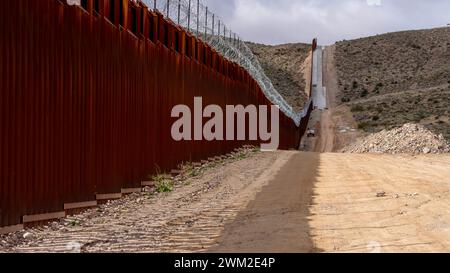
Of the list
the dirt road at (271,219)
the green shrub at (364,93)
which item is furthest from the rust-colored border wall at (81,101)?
the green shrub at (364,93)

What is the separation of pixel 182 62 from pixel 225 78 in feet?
24.7

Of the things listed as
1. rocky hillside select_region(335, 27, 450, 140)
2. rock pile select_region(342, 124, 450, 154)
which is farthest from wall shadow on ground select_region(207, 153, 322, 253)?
rocky hillside select_region(335, 27, 450, 140)

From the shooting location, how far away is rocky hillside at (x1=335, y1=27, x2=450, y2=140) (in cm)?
6531

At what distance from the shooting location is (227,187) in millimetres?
16422

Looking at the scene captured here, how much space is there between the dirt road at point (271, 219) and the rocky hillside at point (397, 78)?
37722 mm

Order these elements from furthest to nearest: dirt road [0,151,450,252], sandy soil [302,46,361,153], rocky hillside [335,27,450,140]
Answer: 1. rocky hillside [335,27,450,140]
2. sandy soil [302,46,361,153]
3. dirt road [0,151,450,252]

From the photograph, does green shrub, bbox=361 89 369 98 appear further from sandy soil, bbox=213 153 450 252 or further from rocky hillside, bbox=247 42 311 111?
sandy soil, bbox=213 153 450 252

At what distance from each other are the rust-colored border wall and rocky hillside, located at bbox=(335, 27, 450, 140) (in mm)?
38005

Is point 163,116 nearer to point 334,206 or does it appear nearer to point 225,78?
point 334,206

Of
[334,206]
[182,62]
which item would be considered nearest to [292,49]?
[182,62]

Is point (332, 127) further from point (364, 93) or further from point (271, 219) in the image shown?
point (271, 219)

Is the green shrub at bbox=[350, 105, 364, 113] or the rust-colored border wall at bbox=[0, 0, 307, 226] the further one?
the green shrub at bbox=[350, 105, 364, 113]

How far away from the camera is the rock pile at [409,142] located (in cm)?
3222

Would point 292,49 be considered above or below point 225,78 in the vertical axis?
above
